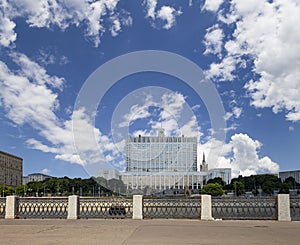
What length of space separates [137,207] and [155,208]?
1003 millimetres

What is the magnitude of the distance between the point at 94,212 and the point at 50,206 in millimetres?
2382

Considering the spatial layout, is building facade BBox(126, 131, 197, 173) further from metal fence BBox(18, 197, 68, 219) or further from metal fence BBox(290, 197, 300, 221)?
metal fence BBox(290, 197, 300, 221)

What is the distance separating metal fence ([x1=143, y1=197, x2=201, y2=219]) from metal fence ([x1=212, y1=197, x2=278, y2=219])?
1.05 m

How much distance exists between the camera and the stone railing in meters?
18.1

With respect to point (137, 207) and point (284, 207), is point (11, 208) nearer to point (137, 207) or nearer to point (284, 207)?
point (137, 207)

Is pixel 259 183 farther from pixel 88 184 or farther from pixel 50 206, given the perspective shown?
pixel 50 206

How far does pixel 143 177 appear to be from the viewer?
407 feet

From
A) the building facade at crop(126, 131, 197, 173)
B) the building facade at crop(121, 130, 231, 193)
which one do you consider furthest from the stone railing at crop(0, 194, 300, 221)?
the building facade at crop(121, 130, 231, 193)

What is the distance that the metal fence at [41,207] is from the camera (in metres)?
19.5

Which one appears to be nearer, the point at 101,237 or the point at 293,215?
the point at 101,237

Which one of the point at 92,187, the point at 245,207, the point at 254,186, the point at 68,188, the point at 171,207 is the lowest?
the point at 68,188

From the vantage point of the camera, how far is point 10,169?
133875 millimetres

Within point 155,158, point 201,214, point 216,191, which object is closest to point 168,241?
point 201,214

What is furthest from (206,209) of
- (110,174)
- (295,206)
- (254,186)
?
(254,186)
